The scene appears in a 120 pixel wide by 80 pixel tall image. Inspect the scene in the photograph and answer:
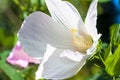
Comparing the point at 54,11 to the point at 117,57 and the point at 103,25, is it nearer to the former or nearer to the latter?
the point at 117,57

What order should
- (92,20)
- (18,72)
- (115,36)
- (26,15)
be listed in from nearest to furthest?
(92,20) → (115,36) → (18,72) → (26,15)

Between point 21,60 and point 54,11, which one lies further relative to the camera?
point 21,60

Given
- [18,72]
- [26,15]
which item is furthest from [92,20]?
[26,15]

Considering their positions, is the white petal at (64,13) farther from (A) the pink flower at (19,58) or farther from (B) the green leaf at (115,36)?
(A) the pink flower at (19,58)

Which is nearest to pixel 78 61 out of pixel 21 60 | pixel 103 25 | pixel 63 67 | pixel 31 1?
pixel 63 67

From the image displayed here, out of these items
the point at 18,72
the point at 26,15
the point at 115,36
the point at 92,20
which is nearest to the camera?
the point at 92,20

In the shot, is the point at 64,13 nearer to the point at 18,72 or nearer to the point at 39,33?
the point at 39,33
